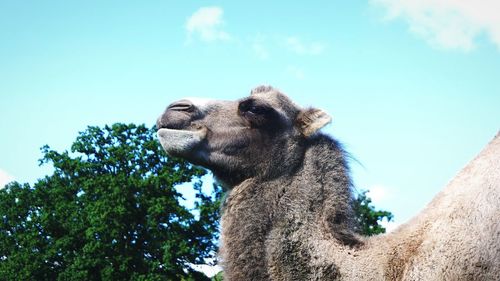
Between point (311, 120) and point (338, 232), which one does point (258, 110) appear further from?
point (338, 232)

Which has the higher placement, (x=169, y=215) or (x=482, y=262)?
(x=169, y=215)

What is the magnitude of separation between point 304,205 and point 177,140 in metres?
1.54

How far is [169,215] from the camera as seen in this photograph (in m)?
45.8

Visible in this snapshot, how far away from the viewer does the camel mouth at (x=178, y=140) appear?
6578mm

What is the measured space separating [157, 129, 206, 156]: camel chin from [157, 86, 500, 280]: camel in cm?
1

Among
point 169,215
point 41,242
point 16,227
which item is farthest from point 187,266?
point 16,227

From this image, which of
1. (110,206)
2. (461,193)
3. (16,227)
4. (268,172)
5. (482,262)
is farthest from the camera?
(16,227)

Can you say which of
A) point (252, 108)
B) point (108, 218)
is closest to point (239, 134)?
point (252, 108)

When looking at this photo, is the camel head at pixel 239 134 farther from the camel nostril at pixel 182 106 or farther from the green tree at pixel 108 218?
the green tree at pixel 108 218

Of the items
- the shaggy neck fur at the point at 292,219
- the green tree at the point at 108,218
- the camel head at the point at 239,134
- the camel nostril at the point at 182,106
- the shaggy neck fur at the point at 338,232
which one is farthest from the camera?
the green tree at the point at 108,218

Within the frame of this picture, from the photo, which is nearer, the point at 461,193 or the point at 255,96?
the point at 461,193

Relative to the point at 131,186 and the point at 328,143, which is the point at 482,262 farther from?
the point at 131,186

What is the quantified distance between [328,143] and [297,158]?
37 centimetres

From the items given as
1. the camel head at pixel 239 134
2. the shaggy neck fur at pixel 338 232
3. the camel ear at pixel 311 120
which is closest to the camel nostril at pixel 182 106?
the camel head at pixel 239 134
